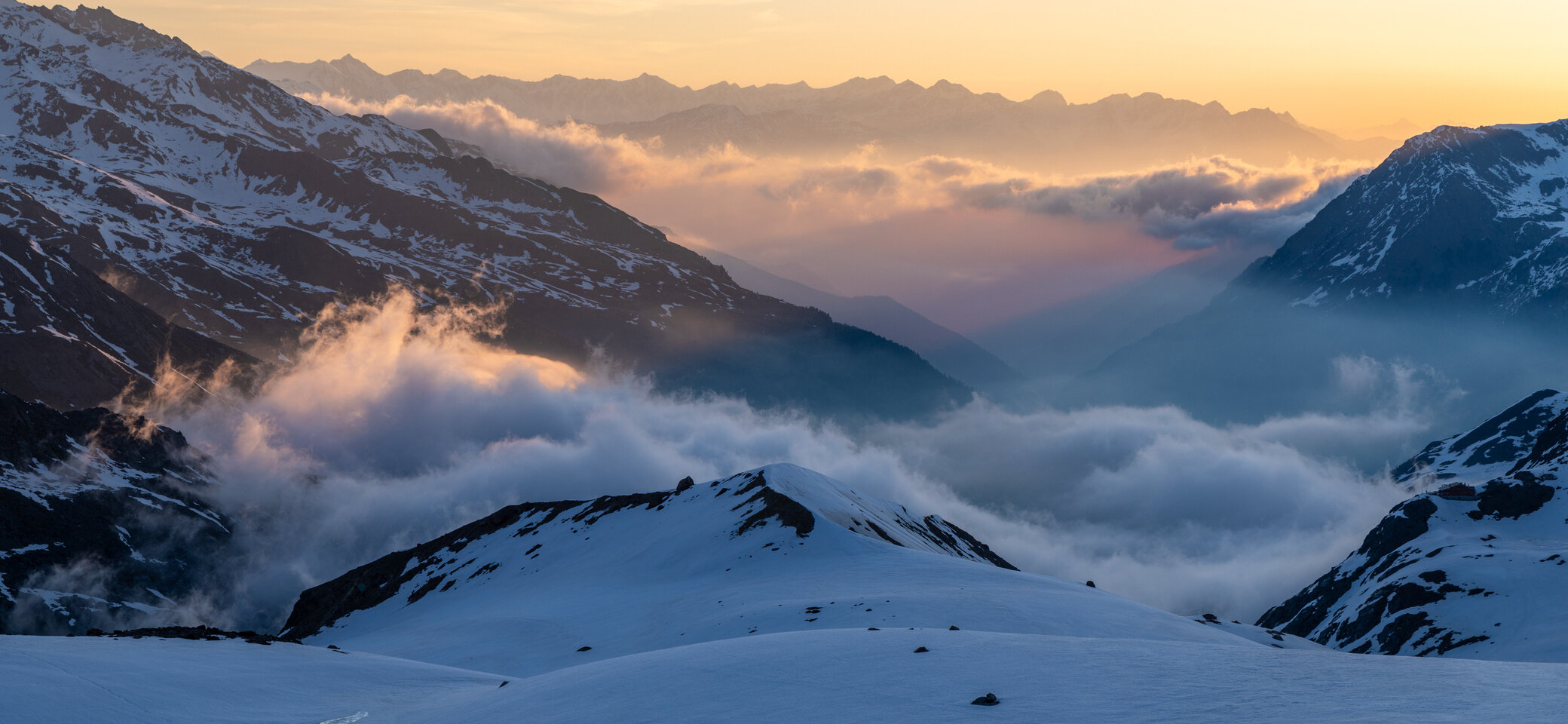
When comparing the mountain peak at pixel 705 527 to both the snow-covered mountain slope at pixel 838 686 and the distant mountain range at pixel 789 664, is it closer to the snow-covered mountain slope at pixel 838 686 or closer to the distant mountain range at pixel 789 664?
the distant mountain range at pixel 789 664

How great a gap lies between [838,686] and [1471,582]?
157 meters

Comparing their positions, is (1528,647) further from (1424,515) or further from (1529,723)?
(1529,723)

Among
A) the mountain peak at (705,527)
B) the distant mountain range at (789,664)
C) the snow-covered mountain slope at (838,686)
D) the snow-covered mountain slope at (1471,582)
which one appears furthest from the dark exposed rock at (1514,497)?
the snow-covered mountain slope at (838,686)

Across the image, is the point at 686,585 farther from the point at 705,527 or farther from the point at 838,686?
the point at 838,686

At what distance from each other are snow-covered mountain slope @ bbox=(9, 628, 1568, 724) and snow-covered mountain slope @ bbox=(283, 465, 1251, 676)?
16.7m

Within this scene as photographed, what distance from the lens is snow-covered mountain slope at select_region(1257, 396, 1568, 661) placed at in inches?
5039

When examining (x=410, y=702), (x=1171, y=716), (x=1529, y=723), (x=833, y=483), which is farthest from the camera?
(x=833, y=483)

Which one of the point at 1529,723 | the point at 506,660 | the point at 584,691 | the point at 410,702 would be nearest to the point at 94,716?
the point at 410,702

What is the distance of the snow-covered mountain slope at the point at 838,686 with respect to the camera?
23953 mm

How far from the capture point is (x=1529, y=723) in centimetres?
2011

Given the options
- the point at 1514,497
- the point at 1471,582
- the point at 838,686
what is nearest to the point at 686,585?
the point at 838,686

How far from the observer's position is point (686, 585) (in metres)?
90.9

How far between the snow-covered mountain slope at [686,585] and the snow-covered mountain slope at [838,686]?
16661 mm

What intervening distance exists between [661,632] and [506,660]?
1206 cm
